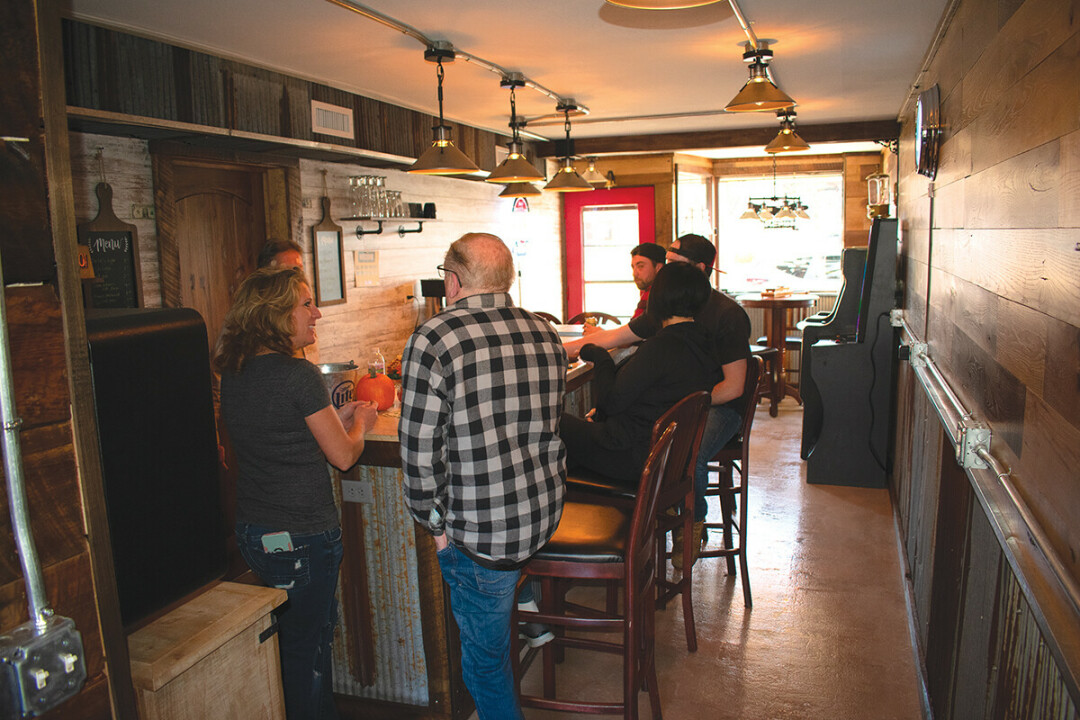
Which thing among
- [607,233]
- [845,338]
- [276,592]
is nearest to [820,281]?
[607,233]

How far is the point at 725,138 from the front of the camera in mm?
7238

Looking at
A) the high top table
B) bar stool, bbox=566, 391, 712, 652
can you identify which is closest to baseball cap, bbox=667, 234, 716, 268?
bar stool, bbox=566, 391, 712, 652

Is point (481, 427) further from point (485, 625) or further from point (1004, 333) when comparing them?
point (1004, 333)

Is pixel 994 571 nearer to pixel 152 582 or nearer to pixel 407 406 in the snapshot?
pixel 407 406

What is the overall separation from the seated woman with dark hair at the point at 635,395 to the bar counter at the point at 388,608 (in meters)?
0.60

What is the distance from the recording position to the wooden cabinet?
4.32 ft

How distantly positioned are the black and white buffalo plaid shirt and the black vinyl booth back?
0.56 m

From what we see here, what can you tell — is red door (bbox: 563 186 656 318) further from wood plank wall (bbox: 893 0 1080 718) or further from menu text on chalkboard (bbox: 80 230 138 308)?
menu text on chalkboard (bbox: 80 230 138 308)

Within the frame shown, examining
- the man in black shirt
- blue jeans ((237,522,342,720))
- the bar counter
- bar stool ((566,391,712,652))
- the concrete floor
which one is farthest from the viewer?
the man in black shirt

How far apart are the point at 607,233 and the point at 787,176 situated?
2.49m

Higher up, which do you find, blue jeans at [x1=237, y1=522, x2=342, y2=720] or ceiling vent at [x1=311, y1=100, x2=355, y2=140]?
ceiling vent at [x1=311, y1=100, x2=355, y2=140]

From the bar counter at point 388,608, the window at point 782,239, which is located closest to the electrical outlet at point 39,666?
the bar counter at point 388,608

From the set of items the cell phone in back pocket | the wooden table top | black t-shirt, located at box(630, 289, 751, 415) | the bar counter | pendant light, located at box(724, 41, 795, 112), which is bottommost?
the bar counter

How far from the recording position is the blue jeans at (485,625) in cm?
207
